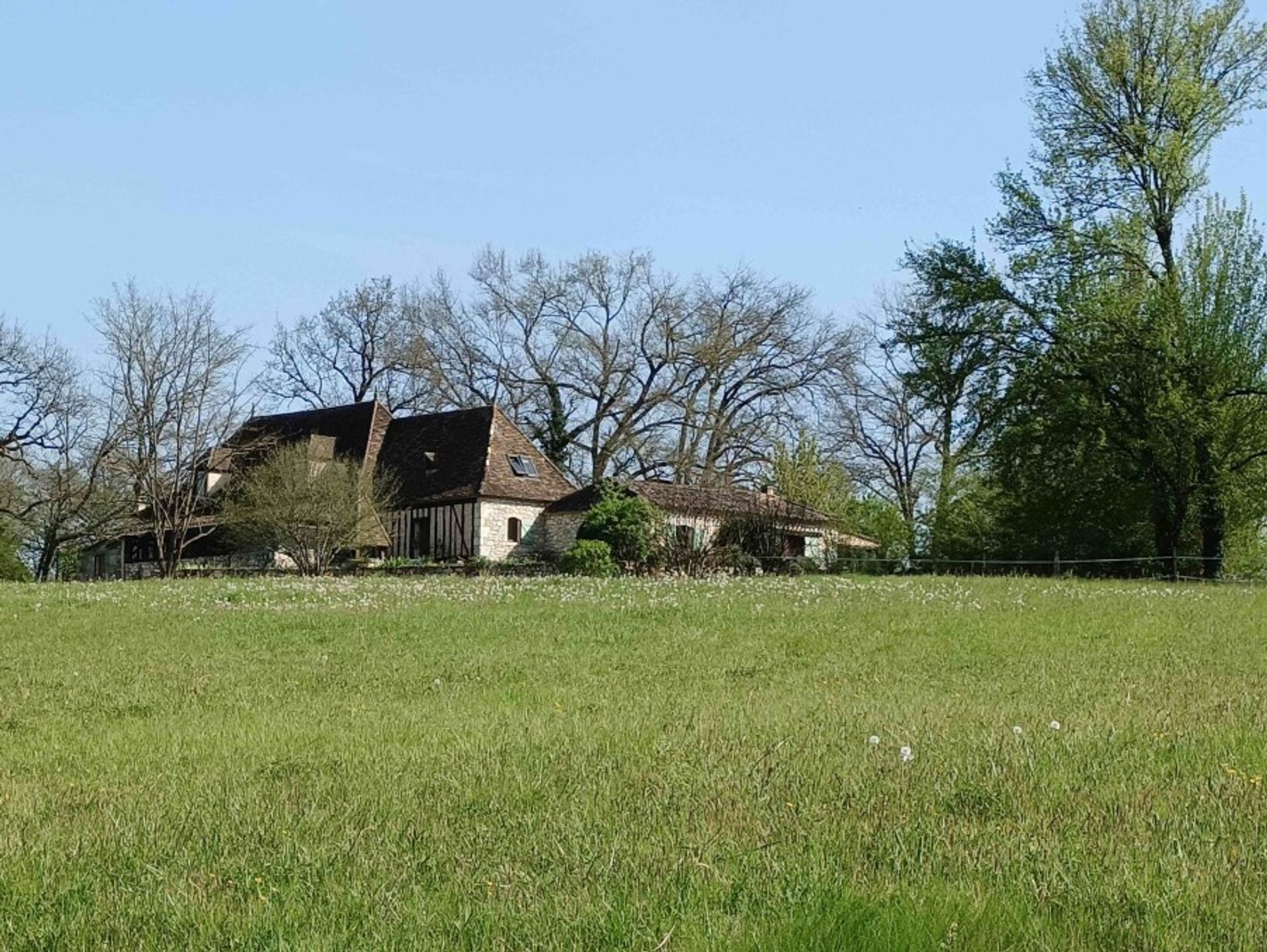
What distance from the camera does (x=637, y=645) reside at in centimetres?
1656

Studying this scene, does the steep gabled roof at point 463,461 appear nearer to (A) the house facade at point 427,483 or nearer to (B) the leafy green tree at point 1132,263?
(A) the house facade at point 427,483

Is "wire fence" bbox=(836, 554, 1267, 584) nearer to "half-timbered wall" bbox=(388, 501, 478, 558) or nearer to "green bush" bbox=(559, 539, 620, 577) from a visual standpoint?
"green bush" bbox=(559, 539, 620, 577)

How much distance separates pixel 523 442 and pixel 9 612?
35574mm

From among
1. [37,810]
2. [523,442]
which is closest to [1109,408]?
[523,442]

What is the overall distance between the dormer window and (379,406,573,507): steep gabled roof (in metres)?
0.12

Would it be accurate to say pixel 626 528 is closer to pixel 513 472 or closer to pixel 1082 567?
pixel 1082 567

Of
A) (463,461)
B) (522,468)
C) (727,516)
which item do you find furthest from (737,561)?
(463,461)

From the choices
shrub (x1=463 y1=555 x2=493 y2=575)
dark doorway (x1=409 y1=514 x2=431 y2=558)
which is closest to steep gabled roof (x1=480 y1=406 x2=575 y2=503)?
shrub (x1=463 y1=555 x2=493 y2=575)

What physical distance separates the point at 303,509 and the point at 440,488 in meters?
10.9

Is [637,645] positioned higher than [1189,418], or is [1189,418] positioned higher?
[1189,418]

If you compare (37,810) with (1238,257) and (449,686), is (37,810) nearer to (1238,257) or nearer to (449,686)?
(449,686)

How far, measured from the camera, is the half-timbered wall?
52.8 m

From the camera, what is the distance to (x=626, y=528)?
1564 inches

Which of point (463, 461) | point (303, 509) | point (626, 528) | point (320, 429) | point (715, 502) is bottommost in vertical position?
point (626, 528)
